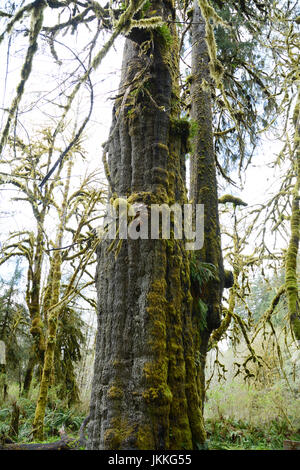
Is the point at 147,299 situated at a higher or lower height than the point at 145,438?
higher

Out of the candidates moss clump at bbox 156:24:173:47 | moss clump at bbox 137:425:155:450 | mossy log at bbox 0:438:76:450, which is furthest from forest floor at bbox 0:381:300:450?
moss clump at bbox 156:24:173:47

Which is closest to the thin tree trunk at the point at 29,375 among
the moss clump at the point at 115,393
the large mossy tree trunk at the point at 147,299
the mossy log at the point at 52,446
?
the mossy log at the point at 52,446

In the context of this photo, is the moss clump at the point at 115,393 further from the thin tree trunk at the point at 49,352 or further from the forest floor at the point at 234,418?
the forest floor at the point at 234,418

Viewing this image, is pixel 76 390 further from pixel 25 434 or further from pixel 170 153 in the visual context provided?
pixel 170 153

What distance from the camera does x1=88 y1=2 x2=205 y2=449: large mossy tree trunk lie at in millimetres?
2137

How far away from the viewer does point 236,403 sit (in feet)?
27.2

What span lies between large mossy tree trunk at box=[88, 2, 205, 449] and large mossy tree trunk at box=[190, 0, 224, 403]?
12.4 inches

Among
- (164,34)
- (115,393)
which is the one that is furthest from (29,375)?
(164,34)

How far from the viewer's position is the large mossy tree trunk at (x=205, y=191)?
3.05 meters

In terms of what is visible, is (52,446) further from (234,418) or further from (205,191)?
(234,418)

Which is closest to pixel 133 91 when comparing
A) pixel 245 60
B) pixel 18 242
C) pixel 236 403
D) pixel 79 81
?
pixel 79 81

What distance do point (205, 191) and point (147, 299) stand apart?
1784 mm

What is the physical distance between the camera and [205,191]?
147 inches

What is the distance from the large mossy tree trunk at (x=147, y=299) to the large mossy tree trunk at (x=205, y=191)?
1.03 feet
